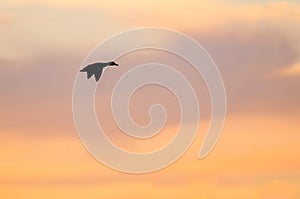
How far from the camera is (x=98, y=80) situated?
20.3 m

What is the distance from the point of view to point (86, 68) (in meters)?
19.9

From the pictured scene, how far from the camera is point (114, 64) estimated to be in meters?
19.8

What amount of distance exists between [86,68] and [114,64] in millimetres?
1106

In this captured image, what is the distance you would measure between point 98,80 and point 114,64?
102 centimetres

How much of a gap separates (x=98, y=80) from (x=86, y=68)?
76 centimetres
